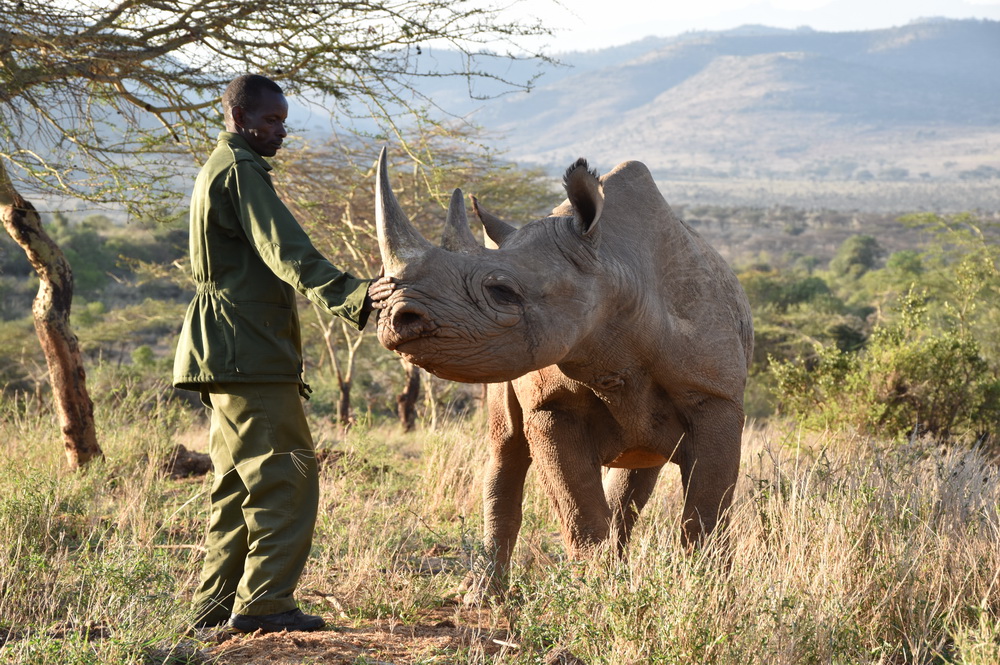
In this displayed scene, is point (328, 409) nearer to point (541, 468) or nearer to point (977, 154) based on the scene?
point (541, 468)

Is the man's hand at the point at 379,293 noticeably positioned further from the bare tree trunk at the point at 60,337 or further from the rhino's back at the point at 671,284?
the bare tree trunk at the point at 60,337

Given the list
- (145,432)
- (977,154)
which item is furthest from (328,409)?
(977,154)

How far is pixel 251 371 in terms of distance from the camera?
3.90m

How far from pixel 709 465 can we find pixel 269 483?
5.50ft

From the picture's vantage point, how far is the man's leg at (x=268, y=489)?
392cm

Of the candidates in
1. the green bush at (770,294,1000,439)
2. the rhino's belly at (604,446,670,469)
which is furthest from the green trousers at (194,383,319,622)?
the green bush at (770,294,1000,439)

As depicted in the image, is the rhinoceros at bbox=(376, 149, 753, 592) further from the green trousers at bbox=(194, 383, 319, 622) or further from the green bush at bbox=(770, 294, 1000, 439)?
the green bush at bbox=(770, 294, 1000, 439)

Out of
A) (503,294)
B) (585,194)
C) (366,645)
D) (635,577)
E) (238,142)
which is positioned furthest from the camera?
(238,142)

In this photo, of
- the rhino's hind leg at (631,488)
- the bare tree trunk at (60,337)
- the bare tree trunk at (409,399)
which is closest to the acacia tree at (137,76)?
the bare tree trunk at (60,337)

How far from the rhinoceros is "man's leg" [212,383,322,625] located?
93cm

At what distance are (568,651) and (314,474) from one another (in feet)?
3.79

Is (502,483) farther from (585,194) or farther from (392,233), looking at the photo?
(392,233)

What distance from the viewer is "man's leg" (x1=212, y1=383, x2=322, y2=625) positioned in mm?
3918

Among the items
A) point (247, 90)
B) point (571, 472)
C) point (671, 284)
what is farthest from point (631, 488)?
point (247, 90)
